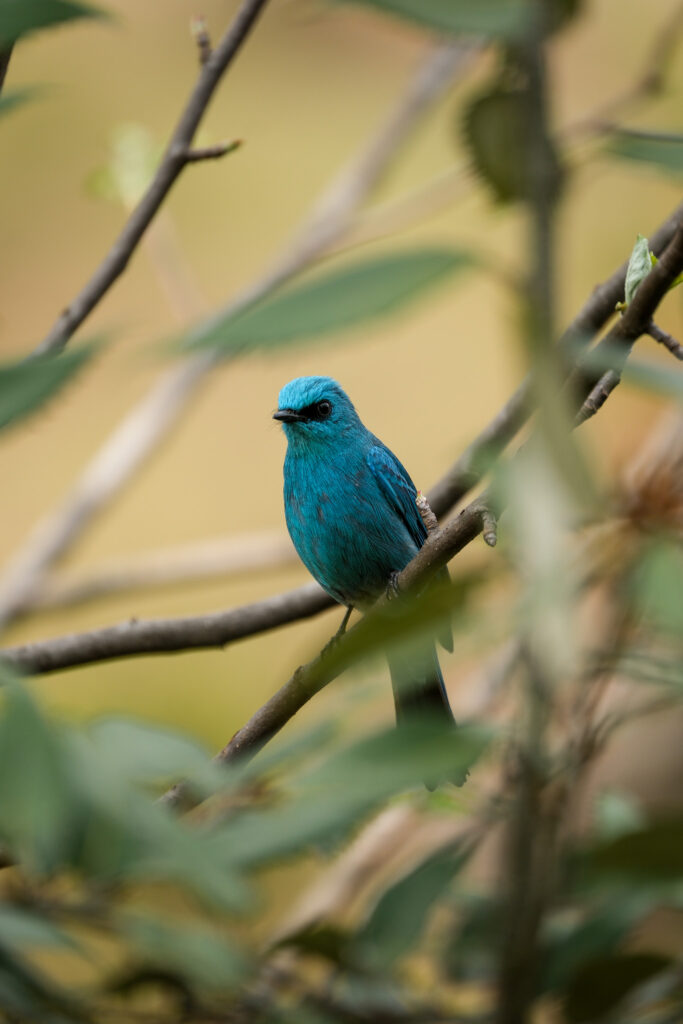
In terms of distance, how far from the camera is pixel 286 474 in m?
3.92

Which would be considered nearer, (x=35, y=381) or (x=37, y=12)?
(x=35, y=381)

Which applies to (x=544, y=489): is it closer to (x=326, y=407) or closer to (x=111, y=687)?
(x=326, y=407)

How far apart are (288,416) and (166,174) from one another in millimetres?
1352

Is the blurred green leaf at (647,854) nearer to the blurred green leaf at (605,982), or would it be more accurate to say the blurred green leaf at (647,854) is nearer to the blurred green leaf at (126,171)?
the blurred green leaf at (605,982)

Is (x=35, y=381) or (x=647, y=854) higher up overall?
(x=35, y=381)

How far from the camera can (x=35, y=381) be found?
0.78 metres

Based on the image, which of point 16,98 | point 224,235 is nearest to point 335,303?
point 16,98

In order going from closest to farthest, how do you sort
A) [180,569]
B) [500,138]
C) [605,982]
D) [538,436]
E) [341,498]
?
[538,436]
[500,138]
[605,982]
[341,498]
[180,569]

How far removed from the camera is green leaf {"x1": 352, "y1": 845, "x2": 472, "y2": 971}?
4.05ft

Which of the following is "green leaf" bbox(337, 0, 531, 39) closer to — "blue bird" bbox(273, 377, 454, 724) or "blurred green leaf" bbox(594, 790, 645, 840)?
"blurred green leaf" bbox(594, 790, 645, 840)

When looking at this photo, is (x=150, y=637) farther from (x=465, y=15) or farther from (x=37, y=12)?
(x=465, y=15)

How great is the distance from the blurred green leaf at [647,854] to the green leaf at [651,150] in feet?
1.83

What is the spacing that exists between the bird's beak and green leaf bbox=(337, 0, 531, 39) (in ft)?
9.87

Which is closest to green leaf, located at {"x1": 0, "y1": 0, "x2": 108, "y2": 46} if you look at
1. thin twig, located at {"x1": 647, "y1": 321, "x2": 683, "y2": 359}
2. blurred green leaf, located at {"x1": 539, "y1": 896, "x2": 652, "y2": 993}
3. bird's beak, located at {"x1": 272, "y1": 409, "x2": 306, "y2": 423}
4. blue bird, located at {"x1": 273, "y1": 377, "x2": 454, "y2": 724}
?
thin twig, located at {"x1": 647, "y1": 321, "x2": 683, "y2": 359}
